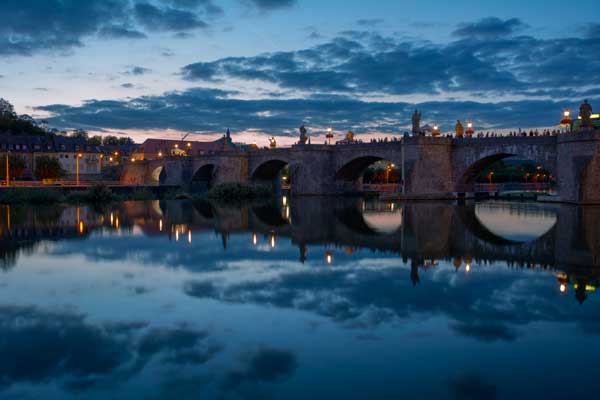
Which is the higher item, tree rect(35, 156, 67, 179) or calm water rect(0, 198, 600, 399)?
tree rect(35, 156, 67, 179)

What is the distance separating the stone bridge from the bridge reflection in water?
4.52 m

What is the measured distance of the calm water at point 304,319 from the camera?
21.6ft

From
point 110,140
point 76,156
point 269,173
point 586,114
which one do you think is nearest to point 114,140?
point 110,140

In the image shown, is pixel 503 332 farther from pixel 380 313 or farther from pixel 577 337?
pixel 380 313

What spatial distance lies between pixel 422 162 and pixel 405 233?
72.0 feet

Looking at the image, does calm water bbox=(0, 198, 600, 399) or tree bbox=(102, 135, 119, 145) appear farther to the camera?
tree bbox=(102, 135, 119, 145)

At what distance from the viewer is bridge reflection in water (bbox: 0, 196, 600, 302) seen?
1473 centimetres

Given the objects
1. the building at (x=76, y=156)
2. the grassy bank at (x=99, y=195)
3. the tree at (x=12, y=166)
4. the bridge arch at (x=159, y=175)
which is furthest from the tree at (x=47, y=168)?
the grassy bank at (x=99, y=195)

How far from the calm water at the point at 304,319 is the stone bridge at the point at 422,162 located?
1700cm

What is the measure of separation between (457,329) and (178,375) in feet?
15.1

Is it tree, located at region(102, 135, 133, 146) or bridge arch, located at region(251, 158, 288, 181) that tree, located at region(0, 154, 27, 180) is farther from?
tree, located at region(102, 135, 133, 146)

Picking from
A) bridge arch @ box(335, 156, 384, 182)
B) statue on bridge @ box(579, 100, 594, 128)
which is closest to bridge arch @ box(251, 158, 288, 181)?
bridge arch @ box(335, 156, 384, 182)

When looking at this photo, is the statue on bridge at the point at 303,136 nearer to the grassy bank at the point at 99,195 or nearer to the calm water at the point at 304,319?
the grassy bank at the point at 99,195

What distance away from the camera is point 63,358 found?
295 inches
